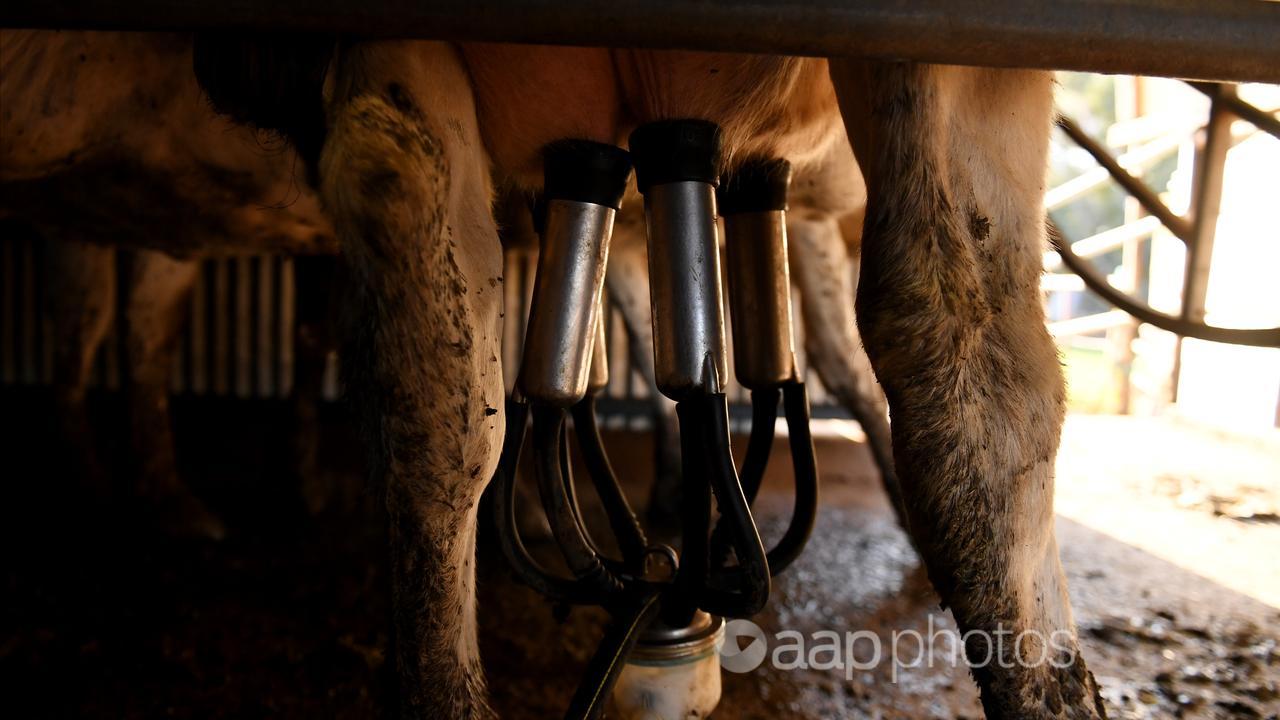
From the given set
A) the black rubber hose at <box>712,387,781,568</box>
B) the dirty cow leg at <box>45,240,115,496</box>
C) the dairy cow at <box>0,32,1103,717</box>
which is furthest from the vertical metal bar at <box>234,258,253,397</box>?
the black rubber hose at <box>712,387,781,568</box>

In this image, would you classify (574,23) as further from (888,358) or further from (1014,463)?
(1014,463)

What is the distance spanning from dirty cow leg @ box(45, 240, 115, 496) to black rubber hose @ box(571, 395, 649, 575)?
2559 millimetres

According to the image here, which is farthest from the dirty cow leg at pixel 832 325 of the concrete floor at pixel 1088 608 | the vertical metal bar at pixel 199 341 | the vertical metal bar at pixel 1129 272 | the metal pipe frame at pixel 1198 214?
the vertical metal bar at pixel 1129 272

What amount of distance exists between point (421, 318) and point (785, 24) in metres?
0.56

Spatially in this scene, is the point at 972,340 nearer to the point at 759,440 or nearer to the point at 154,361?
the point at 759,440

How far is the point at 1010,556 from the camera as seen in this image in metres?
1.10

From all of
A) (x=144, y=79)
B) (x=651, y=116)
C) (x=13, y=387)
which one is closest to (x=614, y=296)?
(x=144, y=79)

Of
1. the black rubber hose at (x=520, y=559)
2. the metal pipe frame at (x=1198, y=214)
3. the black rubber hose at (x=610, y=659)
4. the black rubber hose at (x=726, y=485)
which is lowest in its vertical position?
the black rubber hose at (x=610, y=659)

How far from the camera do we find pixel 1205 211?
1943 mm

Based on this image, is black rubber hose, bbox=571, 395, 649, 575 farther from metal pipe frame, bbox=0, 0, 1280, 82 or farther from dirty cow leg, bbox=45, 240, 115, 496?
dirty cow leg, bbox=45, 240, 115, 496

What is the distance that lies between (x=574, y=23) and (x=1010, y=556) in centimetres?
88

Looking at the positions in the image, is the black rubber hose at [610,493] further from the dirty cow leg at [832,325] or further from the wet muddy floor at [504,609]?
the dirty cow leg at [832,325]

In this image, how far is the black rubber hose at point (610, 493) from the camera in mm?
1434

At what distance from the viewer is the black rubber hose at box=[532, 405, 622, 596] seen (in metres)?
1.25
